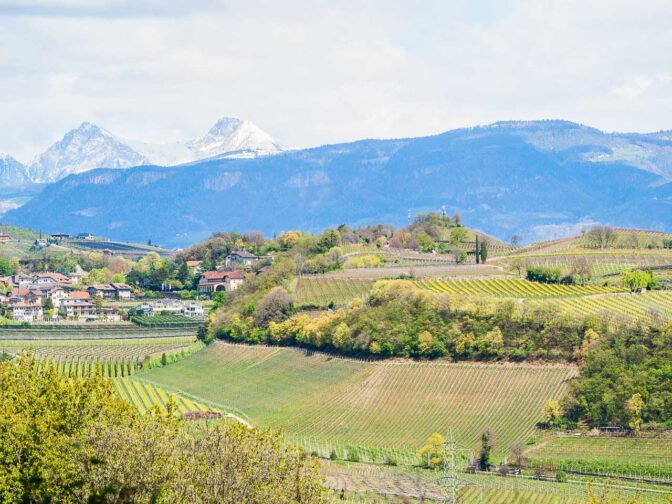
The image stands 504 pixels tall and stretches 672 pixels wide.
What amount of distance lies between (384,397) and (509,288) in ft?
94.2

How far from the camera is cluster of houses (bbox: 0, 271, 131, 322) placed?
165375 millimetres

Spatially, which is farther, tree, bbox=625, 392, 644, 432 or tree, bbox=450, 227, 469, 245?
tree, bbox=450, 227, 469, 245

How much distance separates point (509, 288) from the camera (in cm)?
11900

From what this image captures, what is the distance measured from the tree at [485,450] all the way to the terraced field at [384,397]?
2.40 ft

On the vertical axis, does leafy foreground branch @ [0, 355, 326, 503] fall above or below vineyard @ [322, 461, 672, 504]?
above

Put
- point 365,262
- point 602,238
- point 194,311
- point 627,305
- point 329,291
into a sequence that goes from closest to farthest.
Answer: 1. point 627,305
2. point 329,291
3. point 365,262
4. point 602,238
5. point 194,311

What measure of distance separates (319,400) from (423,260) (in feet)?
188

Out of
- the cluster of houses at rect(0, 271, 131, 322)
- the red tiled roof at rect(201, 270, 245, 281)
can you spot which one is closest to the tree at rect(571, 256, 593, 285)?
the cluster of houses at rect(0, 271, 131, 322)

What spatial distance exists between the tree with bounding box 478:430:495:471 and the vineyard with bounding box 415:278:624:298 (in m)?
34.9

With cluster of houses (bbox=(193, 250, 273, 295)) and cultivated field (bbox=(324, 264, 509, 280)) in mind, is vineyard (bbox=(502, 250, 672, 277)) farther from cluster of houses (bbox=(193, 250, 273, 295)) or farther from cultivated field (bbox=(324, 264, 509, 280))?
cluster of houses (bbox=(193, 250, 273, 295))

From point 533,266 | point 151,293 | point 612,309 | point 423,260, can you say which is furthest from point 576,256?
point 151,293

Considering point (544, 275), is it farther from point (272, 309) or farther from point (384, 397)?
point (384, 397)

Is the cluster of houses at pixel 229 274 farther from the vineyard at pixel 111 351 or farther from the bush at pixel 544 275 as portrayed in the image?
the bush at pixel 544 275

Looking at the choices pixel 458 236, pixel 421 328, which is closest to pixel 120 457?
pixel 421 328
